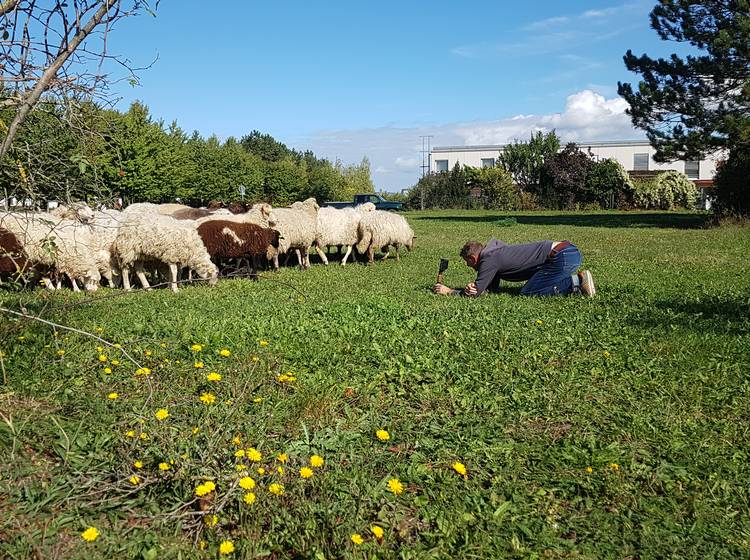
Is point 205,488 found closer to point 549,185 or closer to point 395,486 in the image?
point 395,486

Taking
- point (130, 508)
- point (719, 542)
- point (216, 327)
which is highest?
point (216, 327)

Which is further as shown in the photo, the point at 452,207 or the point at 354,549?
the point at 452,207

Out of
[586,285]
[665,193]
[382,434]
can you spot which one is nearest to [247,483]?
[382,434]

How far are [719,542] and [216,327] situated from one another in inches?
196

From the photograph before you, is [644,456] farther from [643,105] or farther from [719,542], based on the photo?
[643,105]

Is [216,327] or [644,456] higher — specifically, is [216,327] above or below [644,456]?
above


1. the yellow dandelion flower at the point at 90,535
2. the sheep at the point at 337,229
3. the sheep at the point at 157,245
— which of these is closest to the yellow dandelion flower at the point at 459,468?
the yellow dandelion flower at the point at 90,535

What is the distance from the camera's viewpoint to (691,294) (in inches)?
398

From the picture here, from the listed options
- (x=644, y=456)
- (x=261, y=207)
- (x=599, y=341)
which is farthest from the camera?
(x=261, y=207)

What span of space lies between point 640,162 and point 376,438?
74.2m

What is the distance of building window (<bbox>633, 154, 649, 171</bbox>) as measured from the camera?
7138 centimetres

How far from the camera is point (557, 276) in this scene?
997 cm

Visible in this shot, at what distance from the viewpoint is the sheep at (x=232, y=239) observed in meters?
13.1

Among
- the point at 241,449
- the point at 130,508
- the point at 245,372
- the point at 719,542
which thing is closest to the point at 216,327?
the point at 245,372
